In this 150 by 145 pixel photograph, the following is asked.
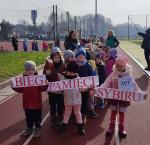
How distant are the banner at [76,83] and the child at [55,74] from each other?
0.75 ft

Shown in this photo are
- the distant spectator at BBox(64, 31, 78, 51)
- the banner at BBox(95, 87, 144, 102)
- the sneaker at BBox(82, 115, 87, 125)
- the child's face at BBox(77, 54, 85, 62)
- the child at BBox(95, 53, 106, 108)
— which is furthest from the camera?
the distant spectator at BBox(64, 31, 78, 51)

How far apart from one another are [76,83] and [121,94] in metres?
0.92

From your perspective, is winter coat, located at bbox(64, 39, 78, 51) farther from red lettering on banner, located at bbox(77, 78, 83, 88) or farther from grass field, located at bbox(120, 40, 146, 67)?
grass field, located at bbox(120, 40, 146, 67)

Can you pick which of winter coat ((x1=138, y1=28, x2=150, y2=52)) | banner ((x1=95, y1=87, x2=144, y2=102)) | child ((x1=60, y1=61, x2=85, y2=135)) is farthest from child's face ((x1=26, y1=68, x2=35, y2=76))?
winter coat ((x1=138, y1=28, x2=150, y2=52))

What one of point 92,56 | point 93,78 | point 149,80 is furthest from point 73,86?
point 149,80

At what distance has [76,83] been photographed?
844 centimetres

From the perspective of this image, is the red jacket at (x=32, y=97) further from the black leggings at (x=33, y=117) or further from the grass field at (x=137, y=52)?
the grass field at (x=137, y=52)

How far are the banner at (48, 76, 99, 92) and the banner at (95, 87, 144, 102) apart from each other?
31 cm

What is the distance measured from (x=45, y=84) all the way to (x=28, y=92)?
369mm

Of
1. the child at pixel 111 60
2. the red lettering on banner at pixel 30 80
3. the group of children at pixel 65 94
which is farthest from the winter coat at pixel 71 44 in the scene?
the red lettering on banner at pixel 30 80

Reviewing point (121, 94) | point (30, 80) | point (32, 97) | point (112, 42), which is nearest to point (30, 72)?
point (30, 80)

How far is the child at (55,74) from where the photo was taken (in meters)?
8.67

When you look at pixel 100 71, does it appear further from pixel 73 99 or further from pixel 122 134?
pixel 122 134

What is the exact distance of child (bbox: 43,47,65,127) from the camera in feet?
28.5
